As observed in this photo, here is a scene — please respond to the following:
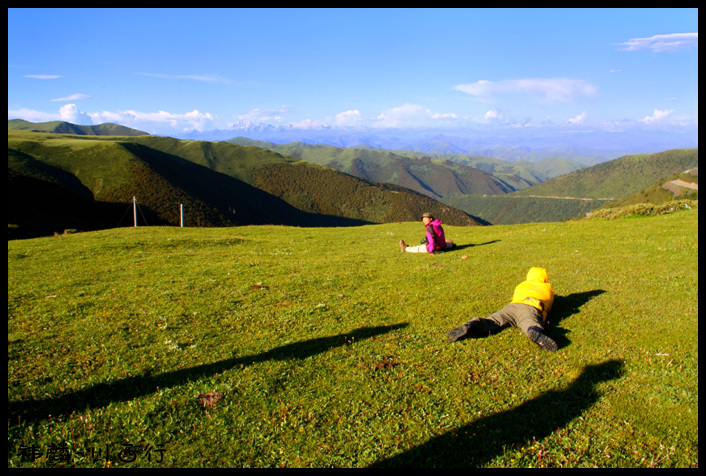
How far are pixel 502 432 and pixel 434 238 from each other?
1446cm

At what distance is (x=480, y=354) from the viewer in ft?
27.2

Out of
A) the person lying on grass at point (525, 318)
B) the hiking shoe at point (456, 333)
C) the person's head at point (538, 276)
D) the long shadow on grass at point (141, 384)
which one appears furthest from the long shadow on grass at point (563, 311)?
the long shadow on grass at point (141, 384)

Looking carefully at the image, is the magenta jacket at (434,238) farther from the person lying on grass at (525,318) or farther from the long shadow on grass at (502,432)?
the long shadow on grass at (502,432)

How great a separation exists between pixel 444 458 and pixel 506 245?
60.3ft

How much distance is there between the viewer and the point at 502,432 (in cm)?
585

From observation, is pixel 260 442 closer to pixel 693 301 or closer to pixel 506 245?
pixel 693 301

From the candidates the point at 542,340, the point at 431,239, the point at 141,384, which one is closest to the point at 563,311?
the point at 542,340

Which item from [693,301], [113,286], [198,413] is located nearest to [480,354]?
[198,413]

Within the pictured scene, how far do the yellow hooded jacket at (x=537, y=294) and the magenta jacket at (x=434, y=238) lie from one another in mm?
8616

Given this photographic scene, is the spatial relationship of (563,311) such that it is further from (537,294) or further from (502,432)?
(502,432)

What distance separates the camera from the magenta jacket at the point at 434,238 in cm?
1962

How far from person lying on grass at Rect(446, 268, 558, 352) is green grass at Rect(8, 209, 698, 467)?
0.79 ft

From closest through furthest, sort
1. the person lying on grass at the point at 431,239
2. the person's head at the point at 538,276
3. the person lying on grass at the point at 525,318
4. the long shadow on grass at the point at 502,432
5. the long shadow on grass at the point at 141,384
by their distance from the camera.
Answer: the long shadow on grass at the point at 502,432
the long shadow on grass at the point at 141,384
the person lying on grass at the point at 525,318
the person's head at the point at 538,276
the person lying on grass at the point at 431,239

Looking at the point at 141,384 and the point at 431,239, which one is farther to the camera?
the point at 431,239
